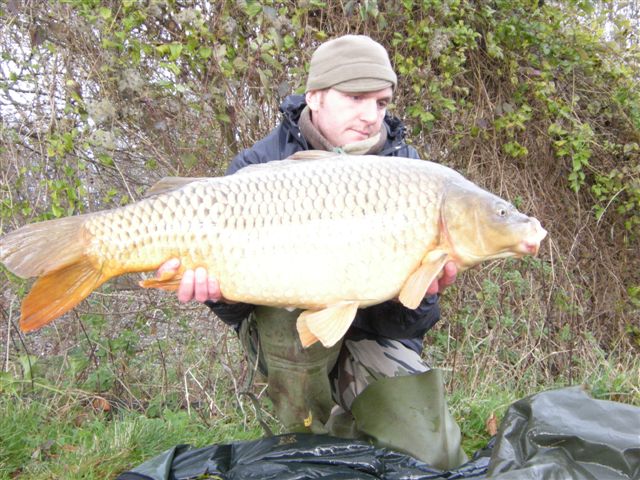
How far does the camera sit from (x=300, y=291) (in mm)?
1433

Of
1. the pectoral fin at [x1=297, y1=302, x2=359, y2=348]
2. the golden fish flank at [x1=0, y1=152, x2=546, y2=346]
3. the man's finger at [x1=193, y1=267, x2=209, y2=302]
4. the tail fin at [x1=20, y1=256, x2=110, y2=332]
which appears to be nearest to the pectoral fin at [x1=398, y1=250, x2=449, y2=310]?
the golden fish flank at [x1=0, y1=152, x2=546, y2=346]

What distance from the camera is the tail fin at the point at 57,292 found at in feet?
4.61

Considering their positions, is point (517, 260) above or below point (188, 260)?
below

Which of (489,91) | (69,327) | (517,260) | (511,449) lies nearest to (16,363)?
(69,327)

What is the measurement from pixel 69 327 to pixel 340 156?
1.67 m

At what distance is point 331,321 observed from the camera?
1.43 metres

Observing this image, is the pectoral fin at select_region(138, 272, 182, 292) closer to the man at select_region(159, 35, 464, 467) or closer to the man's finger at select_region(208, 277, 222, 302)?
the man's finger at select_region(208, 277, 222, 302)

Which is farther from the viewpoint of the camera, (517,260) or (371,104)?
(517,260)

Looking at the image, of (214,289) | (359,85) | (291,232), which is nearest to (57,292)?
(214,289)

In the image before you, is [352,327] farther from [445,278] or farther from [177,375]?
[177,375]

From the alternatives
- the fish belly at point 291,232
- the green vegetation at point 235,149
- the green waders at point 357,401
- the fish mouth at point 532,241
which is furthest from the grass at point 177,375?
the fish mouth at point 532,241

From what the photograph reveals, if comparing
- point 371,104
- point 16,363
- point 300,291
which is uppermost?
point 371,104

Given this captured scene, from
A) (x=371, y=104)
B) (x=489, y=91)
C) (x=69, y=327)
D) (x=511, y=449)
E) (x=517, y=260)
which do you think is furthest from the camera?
(x=489, y=91)

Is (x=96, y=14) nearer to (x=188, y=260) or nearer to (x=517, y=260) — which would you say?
(x=188, y=260)
